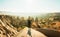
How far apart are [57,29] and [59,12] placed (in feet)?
1.56

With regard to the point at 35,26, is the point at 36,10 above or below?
above

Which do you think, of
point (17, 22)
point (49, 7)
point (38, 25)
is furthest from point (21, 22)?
point (49, 7)

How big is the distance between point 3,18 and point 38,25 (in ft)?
3.11

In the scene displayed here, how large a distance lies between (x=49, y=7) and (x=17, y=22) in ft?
3.09

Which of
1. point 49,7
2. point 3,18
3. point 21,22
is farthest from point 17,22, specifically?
point 49,7

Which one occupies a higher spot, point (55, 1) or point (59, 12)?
point (55, 1)

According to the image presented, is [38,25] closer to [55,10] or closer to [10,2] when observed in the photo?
[55,10]

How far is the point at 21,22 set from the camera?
467cm

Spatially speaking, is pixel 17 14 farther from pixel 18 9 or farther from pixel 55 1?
pixel 55 1

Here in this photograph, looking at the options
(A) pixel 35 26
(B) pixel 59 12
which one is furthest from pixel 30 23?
(B) pixel 59 12

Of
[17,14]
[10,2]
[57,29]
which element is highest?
[10,2]

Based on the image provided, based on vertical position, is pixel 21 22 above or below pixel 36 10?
below

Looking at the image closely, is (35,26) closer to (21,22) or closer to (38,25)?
(38,25)

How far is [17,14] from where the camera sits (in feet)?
15.5
